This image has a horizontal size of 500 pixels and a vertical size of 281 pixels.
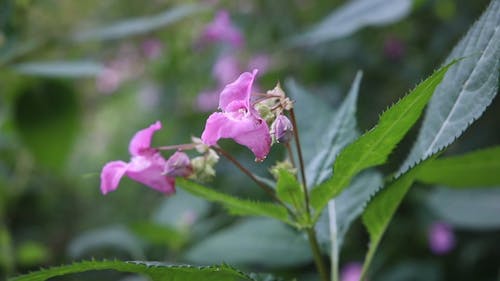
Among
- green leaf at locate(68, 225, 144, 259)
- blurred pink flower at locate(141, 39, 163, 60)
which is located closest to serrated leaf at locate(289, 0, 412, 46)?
green leaf at locate(68, 225, 144, 259)

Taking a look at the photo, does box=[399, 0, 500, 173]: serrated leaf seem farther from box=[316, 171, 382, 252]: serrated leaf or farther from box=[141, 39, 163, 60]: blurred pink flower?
box=[141, 39, 163, 60]: blurred pink flower

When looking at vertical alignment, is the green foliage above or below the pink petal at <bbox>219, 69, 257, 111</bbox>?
below

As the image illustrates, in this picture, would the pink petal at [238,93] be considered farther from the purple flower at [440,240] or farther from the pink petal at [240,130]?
the purple flower at [440,240]

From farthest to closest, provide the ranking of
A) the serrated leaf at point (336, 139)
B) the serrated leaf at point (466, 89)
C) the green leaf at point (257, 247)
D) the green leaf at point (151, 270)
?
1. the green leaf at point (257, 247)
2. the serrated leaf at point (336, 139)
3. the serrated leaf at point (466, 89)
4. the green leaf at point (151, 270)

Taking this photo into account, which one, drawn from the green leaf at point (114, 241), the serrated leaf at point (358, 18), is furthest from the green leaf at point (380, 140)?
the green leaf at point (114, 241)

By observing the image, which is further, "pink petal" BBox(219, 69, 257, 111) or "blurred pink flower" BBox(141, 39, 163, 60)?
"blurred pink flower" BBox(141, 39, 163, 60)

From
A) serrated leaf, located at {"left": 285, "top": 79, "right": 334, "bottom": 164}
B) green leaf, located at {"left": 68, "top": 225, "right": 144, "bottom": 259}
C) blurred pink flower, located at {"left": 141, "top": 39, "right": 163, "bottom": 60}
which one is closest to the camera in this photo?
serrated leaf, located at {"left": 285, "top": 79, "right": 334, "bottom": 164}
